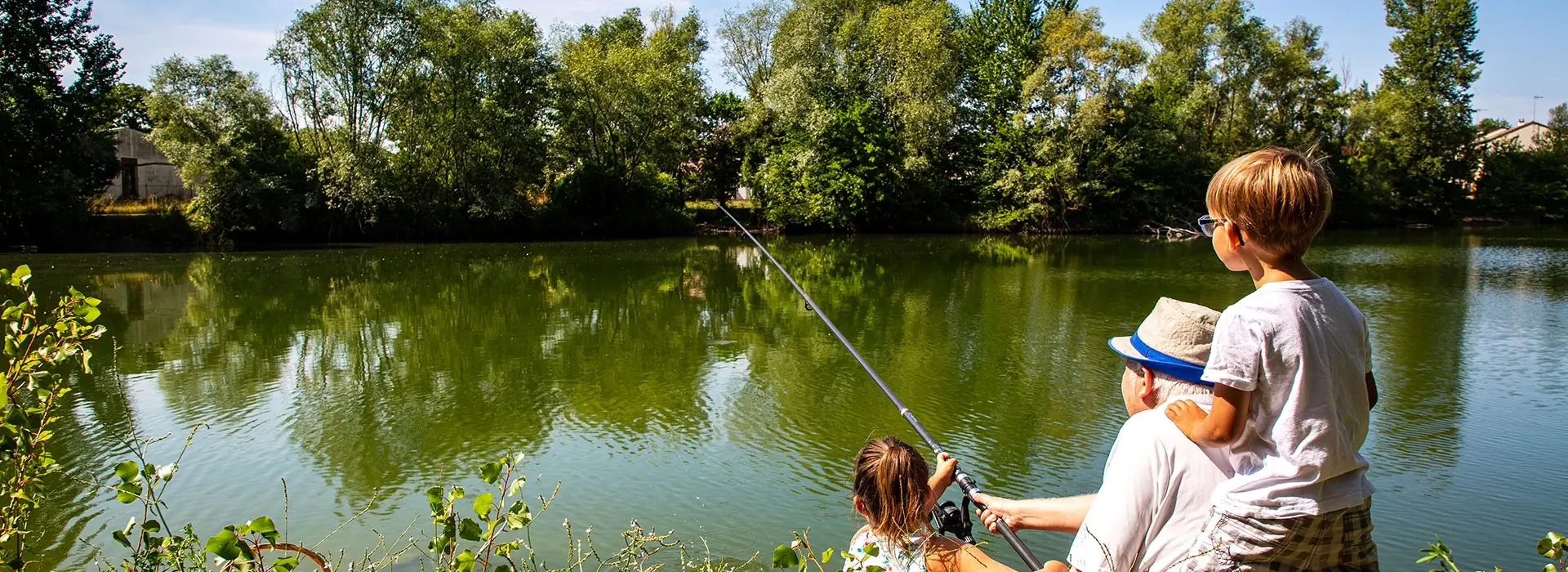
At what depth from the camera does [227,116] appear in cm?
2541

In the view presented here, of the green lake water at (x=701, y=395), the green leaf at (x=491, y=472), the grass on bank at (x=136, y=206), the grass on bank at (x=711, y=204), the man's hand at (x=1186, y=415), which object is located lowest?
the green lake water at (x=701, y=395)

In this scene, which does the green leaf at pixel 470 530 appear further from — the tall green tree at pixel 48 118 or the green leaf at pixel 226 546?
the tall green tree at pixel 48 118

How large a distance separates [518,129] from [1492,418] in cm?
2589

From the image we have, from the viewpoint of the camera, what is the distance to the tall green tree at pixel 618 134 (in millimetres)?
29734

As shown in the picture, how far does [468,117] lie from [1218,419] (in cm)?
2850

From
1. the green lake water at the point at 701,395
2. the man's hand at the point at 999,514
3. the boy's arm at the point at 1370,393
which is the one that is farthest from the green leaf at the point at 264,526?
the boy's arm at the point at 1370,393

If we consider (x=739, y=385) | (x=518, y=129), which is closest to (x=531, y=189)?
(x=518, y=129)

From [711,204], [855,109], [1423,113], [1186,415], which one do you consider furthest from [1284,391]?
[1423,113]

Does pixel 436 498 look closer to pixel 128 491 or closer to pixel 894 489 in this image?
pixel 128 491

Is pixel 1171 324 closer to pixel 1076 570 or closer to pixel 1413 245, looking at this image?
pixel 1076 570

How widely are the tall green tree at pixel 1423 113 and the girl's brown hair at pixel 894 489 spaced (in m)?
42.5

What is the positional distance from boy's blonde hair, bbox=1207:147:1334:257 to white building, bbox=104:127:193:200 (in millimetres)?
30503

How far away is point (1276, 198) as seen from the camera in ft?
5.49

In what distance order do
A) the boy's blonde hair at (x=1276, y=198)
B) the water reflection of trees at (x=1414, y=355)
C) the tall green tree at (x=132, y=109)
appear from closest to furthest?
1. the boy's blonde hair at (x=1276, y=198)
2. the water reflection of trees at (x=1414, y=355)
3. the tall green tree at (x=132, y=109)
